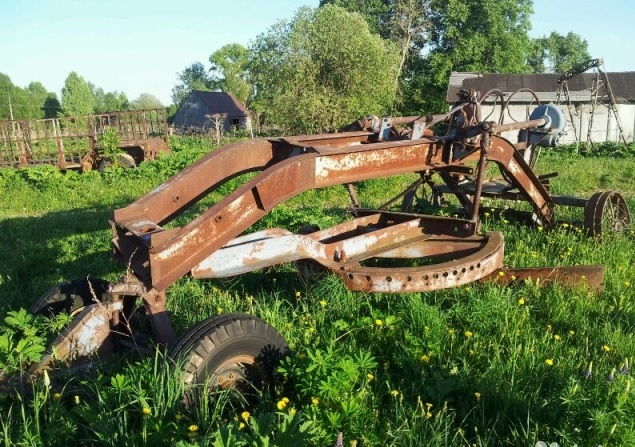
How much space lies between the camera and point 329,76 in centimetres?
3042

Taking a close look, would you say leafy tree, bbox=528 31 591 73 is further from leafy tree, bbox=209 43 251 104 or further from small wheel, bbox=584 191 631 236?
small wheel, bbox=584 191 631 236

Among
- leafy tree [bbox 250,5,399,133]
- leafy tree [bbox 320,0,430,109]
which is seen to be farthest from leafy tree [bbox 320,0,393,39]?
leafy tree [bbox 250,5,399,133]

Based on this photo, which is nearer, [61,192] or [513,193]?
[513,193]

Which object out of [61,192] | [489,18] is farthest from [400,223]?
[489,18]

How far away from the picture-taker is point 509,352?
11.4ft

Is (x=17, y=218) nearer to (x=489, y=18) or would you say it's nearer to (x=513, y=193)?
(x=513, y=193)

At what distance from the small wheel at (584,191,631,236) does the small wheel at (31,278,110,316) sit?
16.6 ft

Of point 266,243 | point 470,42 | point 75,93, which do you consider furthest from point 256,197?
point 75,93

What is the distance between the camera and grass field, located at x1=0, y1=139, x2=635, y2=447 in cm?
246

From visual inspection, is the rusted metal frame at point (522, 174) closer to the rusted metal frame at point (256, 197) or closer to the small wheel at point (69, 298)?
the rusted metal frame at point (256, 197)

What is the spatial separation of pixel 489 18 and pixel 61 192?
4370cm

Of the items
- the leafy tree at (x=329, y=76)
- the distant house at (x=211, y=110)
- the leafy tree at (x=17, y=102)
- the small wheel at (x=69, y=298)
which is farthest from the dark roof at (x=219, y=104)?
the small wheel at (x=69, y=298)

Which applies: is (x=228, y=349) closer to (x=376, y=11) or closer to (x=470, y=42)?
(x=470, y=42)

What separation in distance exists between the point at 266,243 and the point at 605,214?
14.9 feet
